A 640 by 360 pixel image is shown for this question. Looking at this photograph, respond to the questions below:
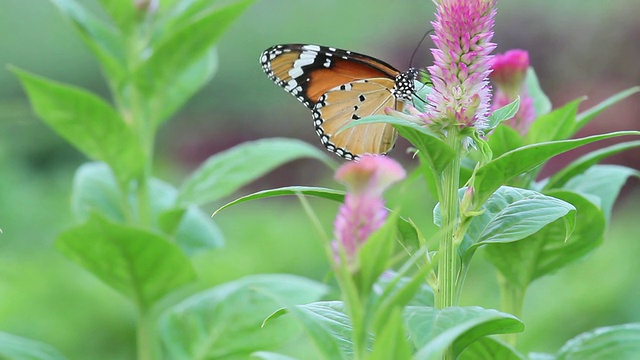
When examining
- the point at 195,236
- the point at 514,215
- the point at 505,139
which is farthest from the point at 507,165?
the point at 195,236

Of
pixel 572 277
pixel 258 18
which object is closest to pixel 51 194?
pixel 572 277

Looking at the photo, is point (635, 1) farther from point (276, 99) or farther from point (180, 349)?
point (180, 349)

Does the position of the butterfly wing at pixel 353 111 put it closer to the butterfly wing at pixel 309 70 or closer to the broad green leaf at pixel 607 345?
the butterfly wing at pixel 309 70

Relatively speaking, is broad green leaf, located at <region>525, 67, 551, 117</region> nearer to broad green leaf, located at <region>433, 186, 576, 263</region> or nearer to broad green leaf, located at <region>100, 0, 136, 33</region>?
broad green leaf, located at <region>433, 186, 576, 263</region>

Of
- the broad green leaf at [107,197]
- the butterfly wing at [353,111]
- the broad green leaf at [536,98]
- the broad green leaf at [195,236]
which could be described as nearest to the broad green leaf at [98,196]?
the broad green leaf at [107,197]

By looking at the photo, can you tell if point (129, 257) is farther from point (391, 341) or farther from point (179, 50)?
point (391, 341)

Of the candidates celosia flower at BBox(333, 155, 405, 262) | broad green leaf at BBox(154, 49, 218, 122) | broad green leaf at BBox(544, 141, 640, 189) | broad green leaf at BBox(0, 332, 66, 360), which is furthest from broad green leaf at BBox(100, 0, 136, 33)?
celosia flower at BBox(333, 155, 405, 262)
